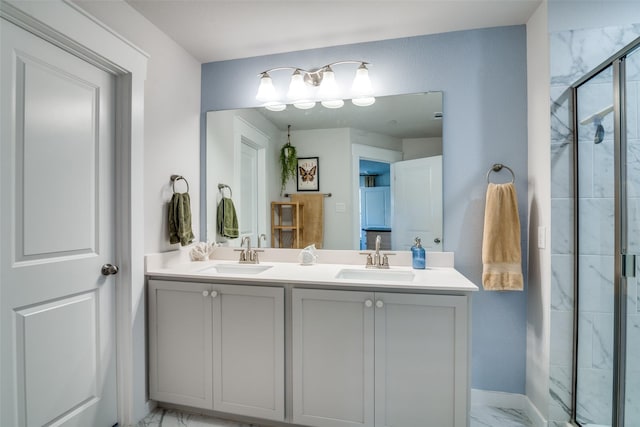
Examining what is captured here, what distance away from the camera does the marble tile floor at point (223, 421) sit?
1.79m

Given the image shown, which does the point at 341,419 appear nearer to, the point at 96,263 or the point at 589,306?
the point at 589,306

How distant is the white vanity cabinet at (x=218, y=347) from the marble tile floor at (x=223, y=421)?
0.10 metres

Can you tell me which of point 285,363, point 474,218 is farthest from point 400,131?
point 285,363

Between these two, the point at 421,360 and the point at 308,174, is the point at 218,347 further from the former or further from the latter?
the point at 308,174

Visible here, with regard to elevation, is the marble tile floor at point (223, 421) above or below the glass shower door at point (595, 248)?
below

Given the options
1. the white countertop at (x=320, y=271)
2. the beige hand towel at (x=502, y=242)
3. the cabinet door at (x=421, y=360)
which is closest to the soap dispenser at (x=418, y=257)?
the white countertop at (x=320, y=271)

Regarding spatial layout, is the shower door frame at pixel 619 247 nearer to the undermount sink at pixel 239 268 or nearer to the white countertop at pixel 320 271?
the white countertop at pixel 320 271

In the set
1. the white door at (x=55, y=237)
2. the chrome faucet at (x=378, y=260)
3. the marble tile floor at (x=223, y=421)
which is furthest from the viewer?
the chrome faucet at (x=378, y=260)

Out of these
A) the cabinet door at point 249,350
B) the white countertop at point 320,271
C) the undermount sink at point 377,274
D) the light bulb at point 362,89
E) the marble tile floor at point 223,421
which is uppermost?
the light bulb at point 362,89

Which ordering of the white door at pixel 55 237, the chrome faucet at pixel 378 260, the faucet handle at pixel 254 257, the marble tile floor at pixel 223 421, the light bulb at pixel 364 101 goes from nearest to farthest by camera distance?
the white door at pixel 55 237, the marble tile floor at pixel 223 421, the chrome faucet at pixel 378 260, the light bulb at pixel 364 101, the faucet handle at pixel 254 257

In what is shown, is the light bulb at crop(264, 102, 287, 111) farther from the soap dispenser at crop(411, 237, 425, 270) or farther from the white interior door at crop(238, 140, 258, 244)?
the soap dispenser at crop(411, 237, 425, 270)

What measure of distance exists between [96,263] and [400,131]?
1.93m

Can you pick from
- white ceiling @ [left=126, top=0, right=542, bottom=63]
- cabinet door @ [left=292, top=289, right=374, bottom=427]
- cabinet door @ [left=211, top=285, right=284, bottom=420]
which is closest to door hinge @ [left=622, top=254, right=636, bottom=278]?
cabinet door @ [left=292, top=289, right=374, bottom=427]

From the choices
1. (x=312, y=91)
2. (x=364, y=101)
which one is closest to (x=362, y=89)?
(x=364, y=101)
